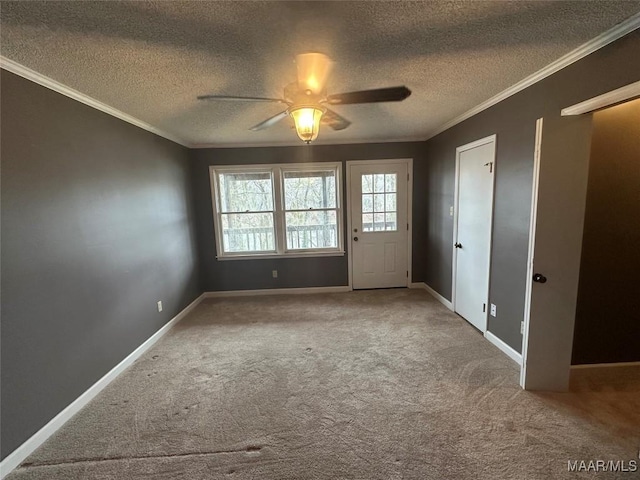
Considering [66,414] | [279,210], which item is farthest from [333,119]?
[66,414]

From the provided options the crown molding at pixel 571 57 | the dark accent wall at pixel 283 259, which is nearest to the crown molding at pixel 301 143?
the dark accent wall at pixel 283 259

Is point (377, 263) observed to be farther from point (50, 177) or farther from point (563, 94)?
point (50, 177)

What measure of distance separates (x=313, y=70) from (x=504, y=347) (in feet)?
9.25

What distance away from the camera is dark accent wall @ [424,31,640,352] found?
1.61 metres

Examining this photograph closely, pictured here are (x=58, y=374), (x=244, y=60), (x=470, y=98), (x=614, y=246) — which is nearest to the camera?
(x=244, y=60)

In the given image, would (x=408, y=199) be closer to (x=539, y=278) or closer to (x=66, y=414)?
(x=539, y=278)

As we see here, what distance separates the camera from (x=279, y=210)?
4.25 m

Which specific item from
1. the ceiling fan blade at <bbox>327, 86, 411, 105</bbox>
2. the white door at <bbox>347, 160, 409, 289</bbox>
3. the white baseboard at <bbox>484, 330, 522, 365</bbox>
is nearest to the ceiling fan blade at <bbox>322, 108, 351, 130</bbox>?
the ceiling fan blade at <bbox>327, 86, 411, 105</bbox>

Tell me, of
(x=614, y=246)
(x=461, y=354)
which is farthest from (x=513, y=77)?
(x=461, y=354)

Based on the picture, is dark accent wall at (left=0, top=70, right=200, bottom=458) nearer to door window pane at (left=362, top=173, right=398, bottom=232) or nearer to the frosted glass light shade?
the frosted glass light shade

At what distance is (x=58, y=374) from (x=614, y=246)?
4.15m

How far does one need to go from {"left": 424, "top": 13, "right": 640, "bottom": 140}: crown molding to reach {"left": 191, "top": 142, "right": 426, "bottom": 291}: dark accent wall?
148 cm

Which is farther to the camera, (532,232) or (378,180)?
(378,180)

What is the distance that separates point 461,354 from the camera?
2564 millimetres
